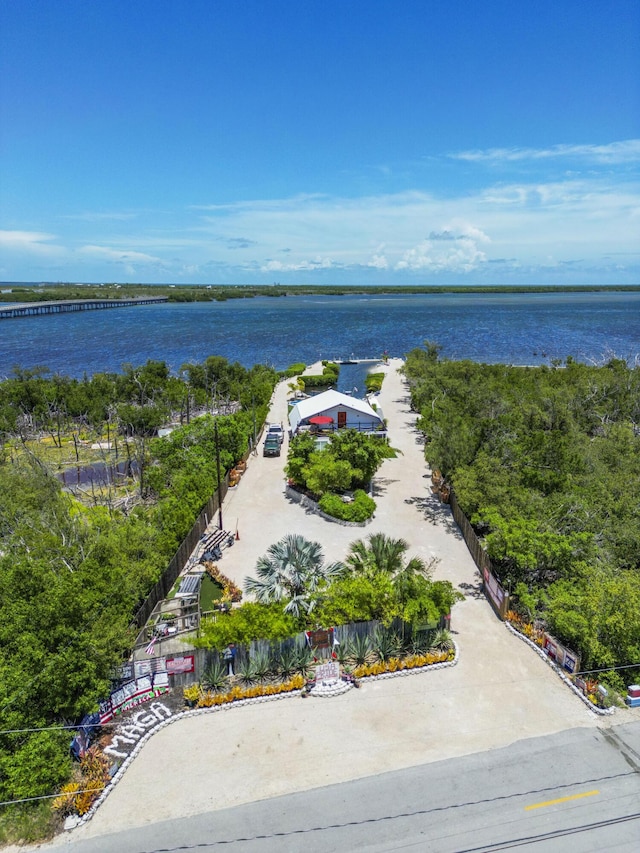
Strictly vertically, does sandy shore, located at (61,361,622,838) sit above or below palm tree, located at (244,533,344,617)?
below

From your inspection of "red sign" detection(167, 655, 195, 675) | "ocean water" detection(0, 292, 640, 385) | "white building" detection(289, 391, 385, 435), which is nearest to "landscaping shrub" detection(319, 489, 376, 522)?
"red sign" detection(167, 655, 195, 675)

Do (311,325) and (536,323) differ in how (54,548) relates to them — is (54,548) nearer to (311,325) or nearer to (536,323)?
(311,325)

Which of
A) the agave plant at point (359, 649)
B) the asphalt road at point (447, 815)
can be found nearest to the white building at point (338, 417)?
the agave plant at point (359, 649)

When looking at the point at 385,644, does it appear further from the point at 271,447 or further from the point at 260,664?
the point at 271,447

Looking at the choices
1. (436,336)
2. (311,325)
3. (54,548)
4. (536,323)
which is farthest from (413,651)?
(536,323)

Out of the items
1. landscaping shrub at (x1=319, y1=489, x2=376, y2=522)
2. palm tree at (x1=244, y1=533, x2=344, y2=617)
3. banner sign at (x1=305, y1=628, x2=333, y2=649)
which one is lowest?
banner sign at (x1=305, y1=628, x2=333, y2=649)

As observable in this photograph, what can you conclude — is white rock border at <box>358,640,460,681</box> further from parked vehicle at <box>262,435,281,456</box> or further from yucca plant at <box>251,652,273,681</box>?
parked vehicle at <box>262,435,281,456</box>
